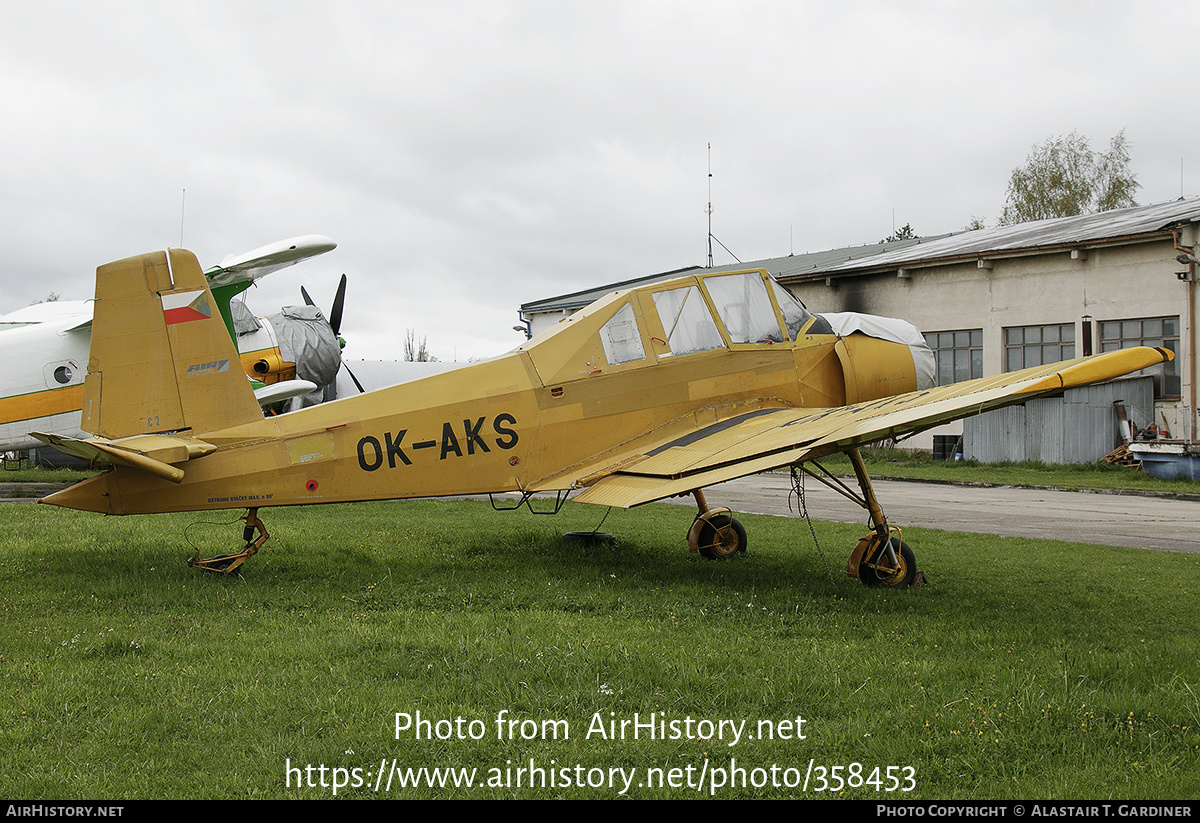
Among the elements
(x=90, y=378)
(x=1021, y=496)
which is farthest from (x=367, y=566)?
(x=1021, y=496)

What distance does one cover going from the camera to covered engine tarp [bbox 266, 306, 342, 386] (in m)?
17.1

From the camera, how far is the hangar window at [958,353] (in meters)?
27.8

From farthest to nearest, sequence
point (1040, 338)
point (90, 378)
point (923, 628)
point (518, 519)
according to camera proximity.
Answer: point (1040, 338)
point (518, 519)
point (90, 378)
point (923, 628)

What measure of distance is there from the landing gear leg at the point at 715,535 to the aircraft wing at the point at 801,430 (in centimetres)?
146

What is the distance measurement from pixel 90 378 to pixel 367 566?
112 inches

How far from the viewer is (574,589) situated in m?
7.35

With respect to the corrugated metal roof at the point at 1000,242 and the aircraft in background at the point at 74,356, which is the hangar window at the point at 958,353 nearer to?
the corrugated metal roof at the point at 1000,242

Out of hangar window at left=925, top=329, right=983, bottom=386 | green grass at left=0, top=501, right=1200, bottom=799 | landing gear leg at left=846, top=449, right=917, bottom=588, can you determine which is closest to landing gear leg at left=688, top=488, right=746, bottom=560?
green grass at left=0, top=501, right=1200, bottom=799

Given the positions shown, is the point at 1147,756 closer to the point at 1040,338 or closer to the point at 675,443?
the point at 675,443

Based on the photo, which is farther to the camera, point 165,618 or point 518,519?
point 518,519

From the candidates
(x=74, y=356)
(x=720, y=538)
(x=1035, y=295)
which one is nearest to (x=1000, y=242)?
(x=1035, y=295)

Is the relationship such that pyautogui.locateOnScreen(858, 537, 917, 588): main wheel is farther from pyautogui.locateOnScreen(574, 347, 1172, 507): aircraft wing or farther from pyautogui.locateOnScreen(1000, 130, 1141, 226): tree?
pyautogui.locateOnScreen(1000, 130, 1141, 226): tree

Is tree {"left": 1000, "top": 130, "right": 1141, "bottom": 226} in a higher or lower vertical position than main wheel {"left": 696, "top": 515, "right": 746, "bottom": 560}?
higher

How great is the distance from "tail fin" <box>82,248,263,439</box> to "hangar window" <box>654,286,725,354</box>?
397 centimetres
